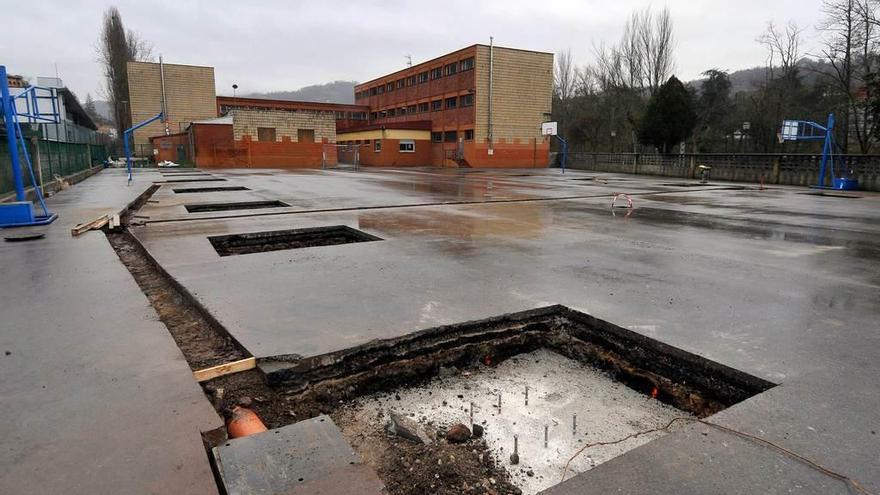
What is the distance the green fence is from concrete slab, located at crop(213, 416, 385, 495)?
1276cm

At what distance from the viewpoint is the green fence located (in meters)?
13.0

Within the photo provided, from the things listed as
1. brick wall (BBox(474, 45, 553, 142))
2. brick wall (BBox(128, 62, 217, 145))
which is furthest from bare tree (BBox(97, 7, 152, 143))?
brick wall (BBox(474, 45, 553, 142))

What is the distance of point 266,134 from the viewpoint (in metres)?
39.4

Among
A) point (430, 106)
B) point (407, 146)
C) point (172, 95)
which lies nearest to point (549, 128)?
point (407, 146)

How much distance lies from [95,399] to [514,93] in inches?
1703

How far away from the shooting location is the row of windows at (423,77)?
43.8m

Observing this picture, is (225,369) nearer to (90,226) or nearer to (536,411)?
(536,411)

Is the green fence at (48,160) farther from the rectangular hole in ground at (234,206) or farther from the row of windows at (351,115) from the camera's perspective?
the row of windows at (351,115)

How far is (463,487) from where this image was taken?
2.35 metres

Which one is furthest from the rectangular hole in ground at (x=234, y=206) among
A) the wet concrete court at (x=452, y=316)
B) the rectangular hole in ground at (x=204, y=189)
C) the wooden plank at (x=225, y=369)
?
the wooden plank at (x=225, y=369)

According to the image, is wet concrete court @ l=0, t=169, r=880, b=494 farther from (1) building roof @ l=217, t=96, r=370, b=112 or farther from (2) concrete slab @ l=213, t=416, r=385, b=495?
(1) building roof @ l=217, t=96, r=370, b=112

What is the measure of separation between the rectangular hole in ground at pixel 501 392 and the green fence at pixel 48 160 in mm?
12221

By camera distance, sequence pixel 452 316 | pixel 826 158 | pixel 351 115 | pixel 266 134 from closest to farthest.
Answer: pixel 452 316 < pixel 826 158 < pixel 266 134 < pixel 351 115

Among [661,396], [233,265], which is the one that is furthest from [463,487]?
[233,265]
